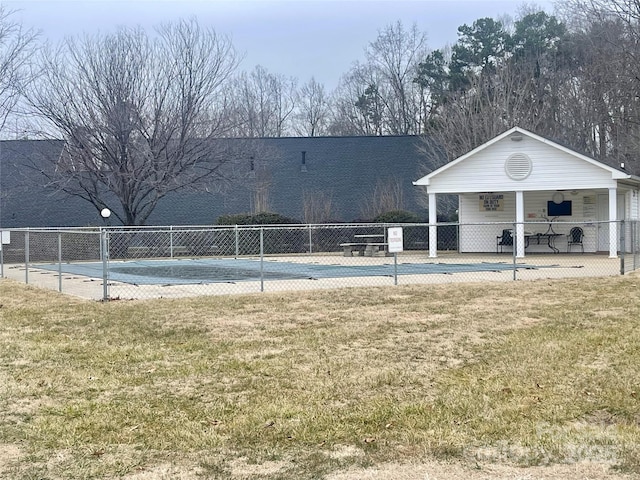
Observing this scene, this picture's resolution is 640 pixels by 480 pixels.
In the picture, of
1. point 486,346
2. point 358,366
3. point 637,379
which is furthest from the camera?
point 486,346

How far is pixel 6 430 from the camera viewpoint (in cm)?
485

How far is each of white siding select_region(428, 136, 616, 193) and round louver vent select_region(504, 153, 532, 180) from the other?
0.37 ft

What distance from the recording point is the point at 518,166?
23391 millimetres

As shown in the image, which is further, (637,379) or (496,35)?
(496,35)

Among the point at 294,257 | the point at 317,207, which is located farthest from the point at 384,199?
A: the point at 294,257

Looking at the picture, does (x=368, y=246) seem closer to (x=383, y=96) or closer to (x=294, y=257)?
(x=294, y=257)

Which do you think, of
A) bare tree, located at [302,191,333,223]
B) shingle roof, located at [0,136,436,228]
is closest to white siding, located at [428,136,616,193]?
bare tree, located at [302,191,333,223]

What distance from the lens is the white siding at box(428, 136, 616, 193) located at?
890 inches

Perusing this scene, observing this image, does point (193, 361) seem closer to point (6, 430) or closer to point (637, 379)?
point (6, 430)

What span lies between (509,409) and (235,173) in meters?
28.5

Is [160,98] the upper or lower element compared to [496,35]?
lower

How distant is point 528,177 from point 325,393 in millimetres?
19267

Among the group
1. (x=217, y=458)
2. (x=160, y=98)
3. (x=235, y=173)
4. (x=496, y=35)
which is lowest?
(x=217, y=458)

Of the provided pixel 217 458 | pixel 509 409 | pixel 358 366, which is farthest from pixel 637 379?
pixel 217 458
